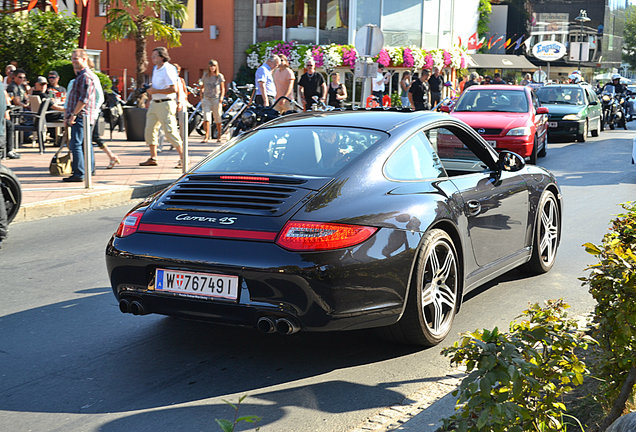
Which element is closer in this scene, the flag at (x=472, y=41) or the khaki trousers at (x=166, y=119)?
the khaki trousers at (x=166, y=119)

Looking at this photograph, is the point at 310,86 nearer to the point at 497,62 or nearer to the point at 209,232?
the point at 209,232

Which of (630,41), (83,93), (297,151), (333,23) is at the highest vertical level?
(630,41)

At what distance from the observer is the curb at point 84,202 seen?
10.4m

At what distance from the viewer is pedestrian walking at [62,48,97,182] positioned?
12.3 meters

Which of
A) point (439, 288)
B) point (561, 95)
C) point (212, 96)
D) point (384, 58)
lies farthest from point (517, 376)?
point (384, 58)

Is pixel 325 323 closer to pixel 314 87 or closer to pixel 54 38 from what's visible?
pixel 314 87

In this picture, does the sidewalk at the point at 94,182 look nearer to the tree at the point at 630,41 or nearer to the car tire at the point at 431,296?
the car tire at the point at 431,296

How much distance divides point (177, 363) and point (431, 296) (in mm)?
1546

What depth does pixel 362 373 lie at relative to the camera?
4777 mm


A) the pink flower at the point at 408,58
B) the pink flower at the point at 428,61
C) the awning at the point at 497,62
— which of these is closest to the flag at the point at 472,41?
the awning at the point at 497,62

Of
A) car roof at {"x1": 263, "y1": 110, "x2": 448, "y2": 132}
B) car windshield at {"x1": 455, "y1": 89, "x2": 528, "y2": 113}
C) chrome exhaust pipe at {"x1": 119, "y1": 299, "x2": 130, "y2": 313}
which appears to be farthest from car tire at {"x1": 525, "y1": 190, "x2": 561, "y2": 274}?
car windshield at {"x1": 455, "y1": 89, "x2": 528, "y2": 113}

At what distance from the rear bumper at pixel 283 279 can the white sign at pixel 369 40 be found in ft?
47.6

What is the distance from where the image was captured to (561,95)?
2497 cm

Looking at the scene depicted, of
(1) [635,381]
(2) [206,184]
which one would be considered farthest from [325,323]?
(1) [635,381]
